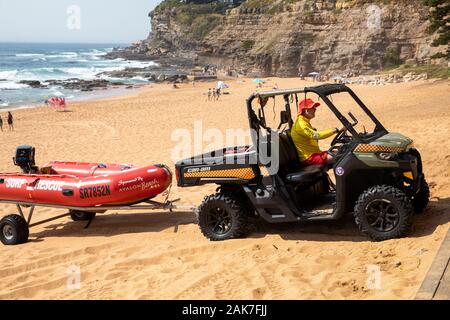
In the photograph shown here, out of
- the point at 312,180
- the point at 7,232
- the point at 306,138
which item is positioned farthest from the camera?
the point at 7,232

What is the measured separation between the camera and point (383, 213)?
6.32 meters

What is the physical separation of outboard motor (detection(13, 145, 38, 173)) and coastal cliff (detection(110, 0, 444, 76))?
3549cm

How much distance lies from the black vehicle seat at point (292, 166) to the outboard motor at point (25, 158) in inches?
179

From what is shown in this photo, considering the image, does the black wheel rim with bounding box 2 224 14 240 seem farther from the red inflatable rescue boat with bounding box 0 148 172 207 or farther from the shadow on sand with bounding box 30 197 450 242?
the red inflatable rescue boat with bounding box 0 148 172 207

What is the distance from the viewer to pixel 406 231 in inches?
247

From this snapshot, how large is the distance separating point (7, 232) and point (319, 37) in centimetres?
5414

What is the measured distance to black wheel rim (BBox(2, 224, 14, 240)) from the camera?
28.0 feet

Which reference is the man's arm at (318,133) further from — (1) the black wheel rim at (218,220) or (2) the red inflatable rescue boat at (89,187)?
(2) the red inflatable rescue boat at (89,187)

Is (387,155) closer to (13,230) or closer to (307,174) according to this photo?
(307,174)

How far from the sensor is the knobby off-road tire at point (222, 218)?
23.6 feet

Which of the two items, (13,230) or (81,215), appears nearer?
(13,230)

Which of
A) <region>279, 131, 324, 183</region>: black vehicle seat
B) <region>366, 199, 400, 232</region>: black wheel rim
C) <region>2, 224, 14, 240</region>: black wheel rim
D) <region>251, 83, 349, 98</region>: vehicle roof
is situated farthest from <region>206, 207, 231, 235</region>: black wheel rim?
<region>2, 224, 14, 240</region>: black wheel rim

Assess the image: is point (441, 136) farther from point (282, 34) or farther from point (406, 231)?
point (282, 34)

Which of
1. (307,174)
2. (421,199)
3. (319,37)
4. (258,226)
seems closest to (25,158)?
(258,226)
